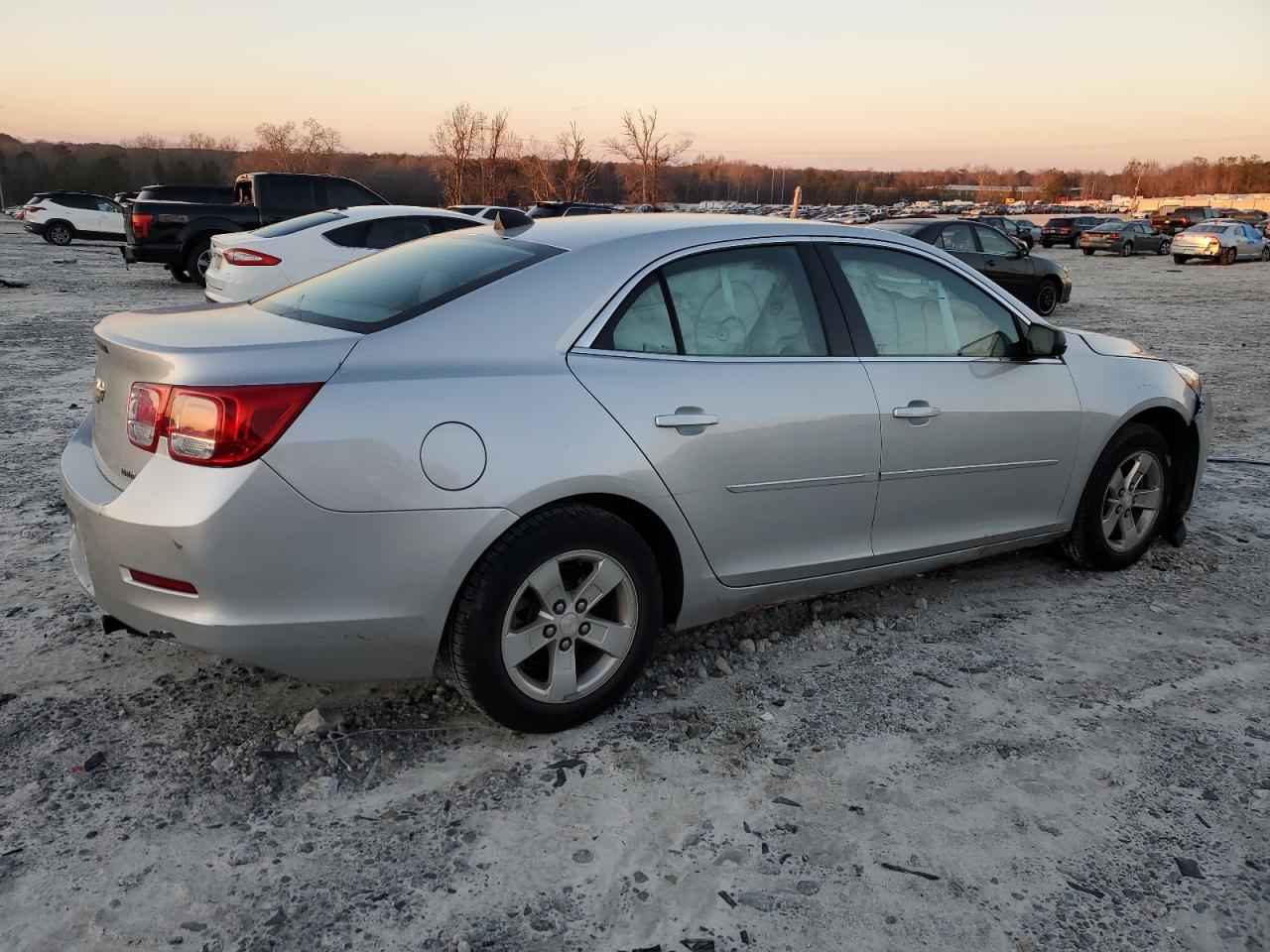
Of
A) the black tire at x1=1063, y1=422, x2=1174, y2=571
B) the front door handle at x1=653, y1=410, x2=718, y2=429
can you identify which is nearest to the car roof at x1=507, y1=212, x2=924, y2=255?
the front door handle at x1=653, y1=410, x2=718, y2=429

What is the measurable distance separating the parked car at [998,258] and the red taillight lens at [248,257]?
849 cm

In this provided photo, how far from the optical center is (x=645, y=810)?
271 cm

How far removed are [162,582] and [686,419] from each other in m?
1.58

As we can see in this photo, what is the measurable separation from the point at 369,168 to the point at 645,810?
10181 centimetres

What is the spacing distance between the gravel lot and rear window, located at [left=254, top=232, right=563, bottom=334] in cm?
128

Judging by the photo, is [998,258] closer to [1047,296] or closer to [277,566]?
[1047,296]

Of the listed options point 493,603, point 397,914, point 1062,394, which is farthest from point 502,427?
point 1062,394

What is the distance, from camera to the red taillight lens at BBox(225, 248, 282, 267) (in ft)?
34.4

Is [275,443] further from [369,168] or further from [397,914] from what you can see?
[369,168]

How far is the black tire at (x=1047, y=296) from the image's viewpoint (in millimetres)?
16078

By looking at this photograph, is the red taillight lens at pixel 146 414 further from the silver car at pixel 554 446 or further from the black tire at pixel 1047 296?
the black tire at pixel 1047 296

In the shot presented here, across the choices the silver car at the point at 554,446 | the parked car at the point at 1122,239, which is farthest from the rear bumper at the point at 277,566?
the parked car at the point at 1122,239

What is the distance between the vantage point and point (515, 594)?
2.81 meters

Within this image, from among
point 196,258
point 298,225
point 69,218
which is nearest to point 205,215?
point 196,258
